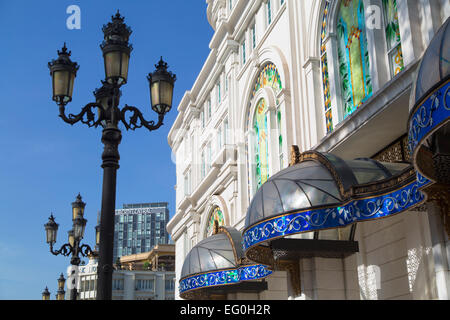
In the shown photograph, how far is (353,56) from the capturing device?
1284 cm

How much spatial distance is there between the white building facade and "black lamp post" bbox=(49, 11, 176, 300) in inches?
163

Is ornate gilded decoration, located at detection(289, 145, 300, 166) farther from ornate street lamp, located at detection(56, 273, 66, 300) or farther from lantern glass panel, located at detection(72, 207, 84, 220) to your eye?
ornate street lamp, located at detection(56, 273, 66, 300)

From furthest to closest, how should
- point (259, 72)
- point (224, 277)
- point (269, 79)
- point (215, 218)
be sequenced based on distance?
1. point (215, 218)
2. point (259, 72)
3. point (269, 79)
4. point (224, 277)

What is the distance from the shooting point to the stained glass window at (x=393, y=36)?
11109mm

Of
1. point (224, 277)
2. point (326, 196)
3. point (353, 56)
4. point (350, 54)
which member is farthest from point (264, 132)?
point (326, 196)

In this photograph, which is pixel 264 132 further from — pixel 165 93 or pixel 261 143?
pixel 165 93

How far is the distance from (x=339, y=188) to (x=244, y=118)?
410 inches

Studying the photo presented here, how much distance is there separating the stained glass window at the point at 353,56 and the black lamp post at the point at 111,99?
5.15 metres

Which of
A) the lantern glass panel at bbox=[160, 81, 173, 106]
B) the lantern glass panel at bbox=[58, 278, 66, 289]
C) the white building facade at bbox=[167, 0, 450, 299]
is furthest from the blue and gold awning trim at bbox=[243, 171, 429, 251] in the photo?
the lantern glass panel at bbox=[58, 278, 66, 289]

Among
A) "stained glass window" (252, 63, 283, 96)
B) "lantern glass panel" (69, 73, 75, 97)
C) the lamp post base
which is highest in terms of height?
"stained glass window" (252, 63, 283, 96)

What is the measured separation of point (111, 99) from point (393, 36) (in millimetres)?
5996

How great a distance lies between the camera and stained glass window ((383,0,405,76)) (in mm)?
11109

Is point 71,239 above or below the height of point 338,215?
above

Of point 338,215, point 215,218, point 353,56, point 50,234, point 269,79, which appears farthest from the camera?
point 215,218
